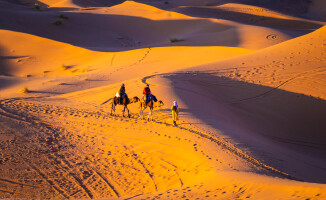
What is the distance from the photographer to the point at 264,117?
1642cm

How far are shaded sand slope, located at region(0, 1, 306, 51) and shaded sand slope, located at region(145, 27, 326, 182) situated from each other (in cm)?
1176

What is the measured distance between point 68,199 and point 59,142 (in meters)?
4.64

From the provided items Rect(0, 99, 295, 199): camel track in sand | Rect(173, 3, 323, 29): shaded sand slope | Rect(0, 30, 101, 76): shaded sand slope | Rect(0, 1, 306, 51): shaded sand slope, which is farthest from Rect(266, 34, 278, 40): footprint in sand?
Rect(0, 99, 295, 199): camel track in sand

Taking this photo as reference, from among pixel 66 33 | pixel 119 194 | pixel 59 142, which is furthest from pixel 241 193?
pixel 66 33

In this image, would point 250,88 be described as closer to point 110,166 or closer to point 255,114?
point 255,114

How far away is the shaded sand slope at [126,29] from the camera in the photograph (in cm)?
3469

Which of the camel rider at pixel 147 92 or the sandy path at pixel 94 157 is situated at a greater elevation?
the camel rider at pixel 147 92

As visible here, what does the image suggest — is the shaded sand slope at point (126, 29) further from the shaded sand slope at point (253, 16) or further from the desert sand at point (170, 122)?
the shaded sand slope at point (253, 16)

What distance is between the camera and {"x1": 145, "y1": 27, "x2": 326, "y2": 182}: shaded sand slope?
12922 mm

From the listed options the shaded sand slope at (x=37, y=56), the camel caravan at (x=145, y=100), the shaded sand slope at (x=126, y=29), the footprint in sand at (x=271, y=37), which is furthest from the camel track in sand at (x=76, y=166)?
the footprint in sand at (x=271, y=37)

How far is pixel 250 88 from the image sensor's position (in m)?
18.6

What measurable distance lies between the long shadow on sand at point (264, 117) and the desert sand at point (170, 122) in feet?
0.18

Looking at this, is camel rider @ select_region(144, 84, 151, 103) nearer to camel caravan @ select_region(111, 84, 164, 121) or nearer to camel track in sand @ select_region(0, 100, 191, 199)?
camel caravan @ select_region(111, 84, 164, 121)

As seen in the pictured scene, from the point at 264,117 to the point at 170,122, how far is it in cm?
483
